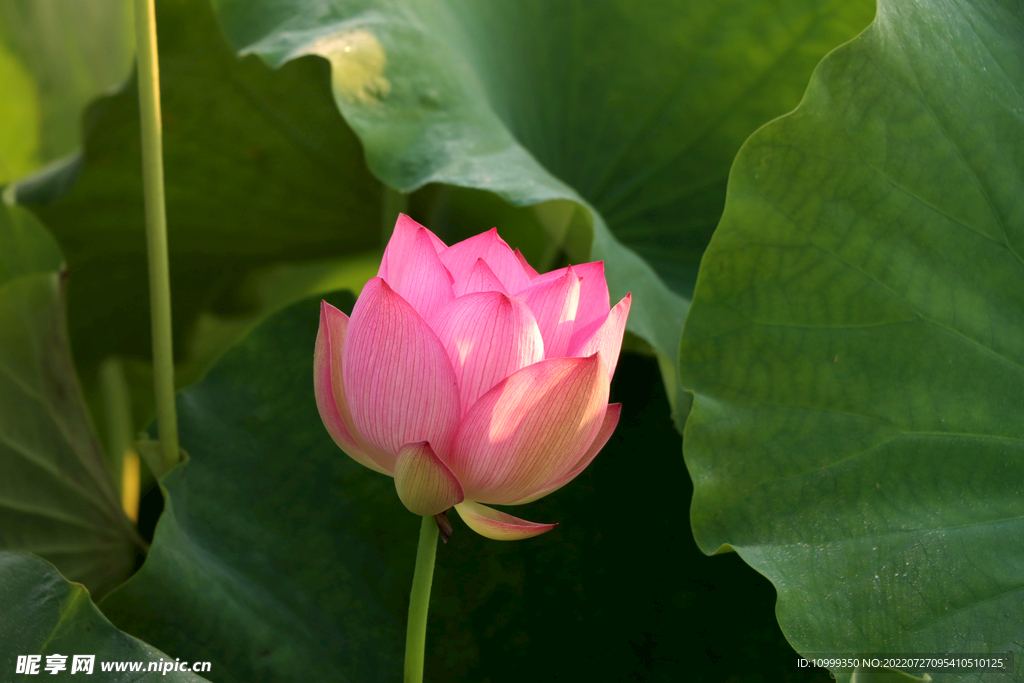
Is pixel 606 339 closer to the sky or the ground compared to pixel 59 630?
closer to the sky

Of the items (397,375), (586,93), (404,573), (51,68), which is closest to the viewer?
(397,375)

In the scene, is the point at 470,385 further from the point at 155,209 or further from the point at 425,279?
the point at 155,209

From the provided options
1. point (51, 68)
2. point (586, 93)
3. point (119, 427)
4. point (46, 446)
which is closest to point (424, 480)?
point (46, 446)

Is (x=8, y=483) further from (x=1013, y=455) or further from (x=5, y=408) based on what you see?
(x=1013, y=455)

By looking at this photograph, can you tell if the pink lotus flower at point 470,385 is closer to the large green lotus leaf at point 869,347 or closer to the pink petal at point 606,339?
the pink petal at point 606,339

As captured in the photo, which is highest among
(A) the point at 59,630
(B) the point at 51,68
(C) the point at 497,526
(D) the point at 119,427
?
(C) the point at 497,526

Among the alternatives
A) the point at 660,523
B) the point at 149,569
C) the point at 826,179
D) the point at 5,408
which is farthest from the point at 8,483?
the point at 826,179

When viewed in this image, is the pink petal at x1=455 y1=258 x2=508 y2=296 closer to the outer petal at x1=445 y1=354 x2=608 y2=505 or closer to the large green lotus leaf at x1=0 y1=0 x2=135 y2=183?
the outer petal at x1=445 y1=354 x2=608 y2=505
